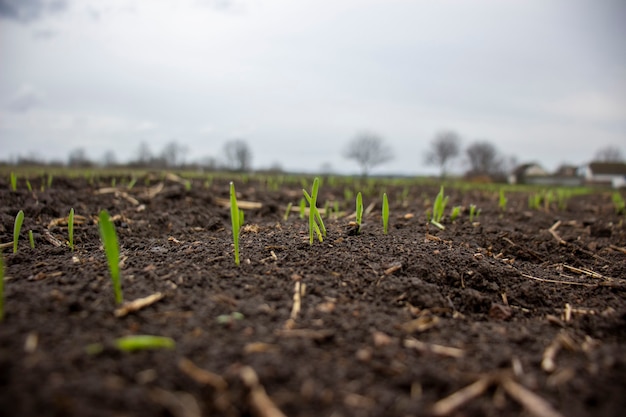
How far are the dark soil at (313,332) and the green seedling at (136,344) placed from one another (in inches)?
0.9

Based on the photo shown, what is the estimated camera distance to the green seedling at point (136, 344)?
123 cm

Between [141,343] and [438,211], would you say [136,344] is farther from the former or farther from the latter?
[438,211]

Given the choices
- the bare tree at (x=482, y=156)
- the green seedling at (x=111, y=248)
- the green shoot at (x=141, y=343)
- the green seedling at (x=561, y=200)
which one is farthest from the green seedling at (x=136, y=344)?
the bare tree at (x=482, y=156)

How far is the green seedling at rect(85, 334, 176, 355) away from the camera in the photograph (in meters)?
1.23

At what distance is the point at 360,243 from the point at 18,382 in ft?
7.14

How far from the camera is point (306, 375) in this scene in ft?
3.98

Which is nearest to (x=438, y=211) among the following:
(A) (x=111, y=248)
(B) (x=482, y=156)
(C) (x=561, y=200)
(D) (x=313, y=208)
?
(D) (x=313, y=208)

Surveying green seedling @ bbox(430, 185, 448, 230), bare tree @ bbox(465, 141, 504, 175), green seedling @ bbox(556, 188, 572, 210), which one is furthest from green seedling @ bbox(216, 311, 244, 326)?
bare tree @ bbox(465, 141, 504, 175)

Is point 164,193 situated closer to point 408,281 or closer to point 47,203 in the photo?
point 47,203

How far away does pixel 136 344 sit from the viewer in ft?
4.09

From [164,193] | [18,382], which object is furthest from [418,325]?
[164,193]

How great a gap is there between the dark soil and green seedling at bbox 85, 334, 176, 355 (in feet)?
0.08

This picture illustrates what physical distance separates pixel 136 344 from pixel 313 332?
67 cm

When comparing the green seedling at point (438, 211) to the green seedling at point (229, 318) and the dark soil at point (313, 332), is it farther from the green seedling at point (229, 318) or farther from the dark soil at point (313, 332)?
the green seedling at point (229, 318)
